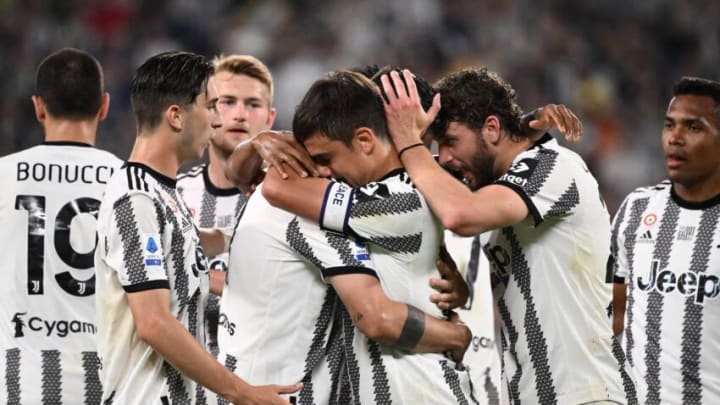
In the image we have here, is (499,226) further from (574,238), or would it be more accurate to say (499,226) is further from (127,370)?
(127,370)

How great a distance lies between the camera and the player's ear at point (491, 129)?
14.6 feet

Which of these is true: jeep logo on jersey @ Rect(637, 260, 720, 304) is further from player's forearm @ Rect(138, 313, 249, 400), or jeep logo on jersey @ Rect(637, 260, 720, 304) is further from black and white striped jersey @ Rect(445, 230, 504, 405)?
player's forearm @ Rect(138, 313, 249, 400)

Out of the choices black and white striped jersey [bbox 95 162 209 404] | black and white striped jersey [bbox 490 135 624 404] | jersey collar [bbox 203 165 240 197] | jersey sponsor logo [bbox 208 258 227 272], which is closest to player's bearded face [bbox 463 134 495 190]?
black and white striped jersey [bbox 490 135 624 404]

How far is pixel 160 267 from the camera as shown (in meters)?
3.88

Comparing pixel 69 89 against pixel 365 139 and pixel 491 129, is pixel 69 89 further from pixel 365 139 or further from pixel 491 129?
pixel 491 129

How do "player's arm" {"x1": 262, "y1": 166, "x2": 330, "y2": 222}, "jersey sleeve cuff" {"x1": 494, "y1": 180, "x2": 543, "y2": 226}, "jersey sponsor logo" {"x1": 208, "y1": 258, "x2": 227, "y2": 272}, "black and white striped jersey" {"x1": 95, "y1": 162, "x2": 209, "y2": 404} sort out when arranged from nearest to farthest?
"black and white striped jersey" {"x1": 95, "y1": 162, "x2": 209, "y2": 404}, "player's arm" {"x1": 262, "y1": 166, "x2": 330, "y2": 222}, "jersey sleeve cuff" {"x1": 494, "y1": 180, "x2": 543, "y2": 226}, "jersey sponsor logo" {"x1": 208, "y1": 258, "x2": 227, "y2": 272}

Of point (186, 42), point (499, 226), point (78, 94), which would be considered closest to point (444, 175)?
point (499, 226)

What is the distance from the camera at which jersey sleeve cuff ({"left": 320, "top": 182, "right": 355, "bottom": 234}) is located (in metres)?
3.95

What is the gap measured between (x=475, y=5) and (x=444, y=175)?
1029cm

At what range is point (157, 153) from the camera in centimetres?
411

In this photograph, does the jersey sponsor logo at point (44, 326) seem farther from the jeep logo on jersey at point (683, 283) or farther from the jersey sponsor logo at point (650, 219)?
the jersey sponsor logo at point (650, 219)

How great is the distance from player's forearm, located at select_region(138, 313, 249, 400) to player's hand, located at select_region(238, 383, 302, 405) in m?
0.11

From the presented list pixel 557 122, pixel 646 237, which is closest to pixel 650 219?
pixel 646 237

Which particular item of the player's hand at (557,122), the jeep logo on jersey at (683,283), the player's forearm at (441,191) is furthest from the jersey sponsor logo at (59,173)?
the jeep logo on jersey at (683,283)
